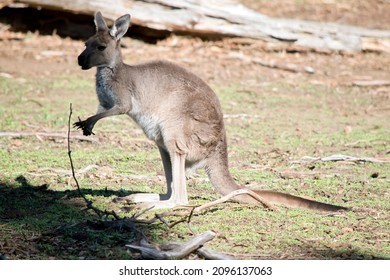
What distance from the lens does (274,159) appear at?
7250mm

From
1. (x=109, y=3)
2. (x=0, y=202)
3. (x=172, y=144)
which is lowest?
(x=0, y=202)

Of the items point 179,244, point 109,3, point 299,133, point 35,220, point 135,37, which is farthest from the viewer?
point 135,37

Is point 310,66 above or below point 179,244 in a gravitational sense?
above

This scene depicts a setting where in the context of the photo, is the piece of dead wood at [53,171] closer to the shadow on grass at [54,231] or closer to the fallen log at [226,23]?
the shadow on grass at [54,231]

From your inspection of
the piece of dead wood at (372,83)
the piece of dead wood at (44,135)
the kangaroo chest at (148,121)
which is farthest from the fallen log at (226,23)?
the kangaroo chest at (148,121)

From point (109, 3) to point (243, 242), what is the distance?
273 inches

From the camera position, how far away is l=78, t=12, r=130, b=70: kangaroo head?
5.43 m

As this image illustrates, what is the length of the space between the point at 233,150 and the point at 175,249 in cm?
341

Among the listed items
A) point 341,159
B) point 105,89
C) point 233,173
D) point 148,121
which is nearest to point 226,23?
point 341,159

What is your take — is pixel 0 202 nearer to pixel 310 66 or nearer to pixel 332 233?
pixel 332 233

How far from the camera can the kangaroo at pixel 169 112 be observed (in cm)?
532

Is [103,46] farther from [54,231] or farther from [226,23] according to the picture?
[226,23]

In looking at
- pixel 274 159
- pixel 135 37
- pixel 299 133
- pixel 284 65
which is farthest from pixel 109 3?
pixel 274 159

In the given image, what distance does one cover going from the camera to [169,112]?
5.36m
